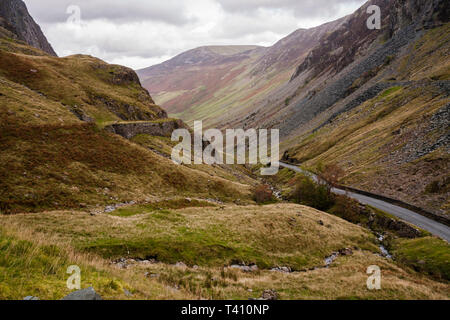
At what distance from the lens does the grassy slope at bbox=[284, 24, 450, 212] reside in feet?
199

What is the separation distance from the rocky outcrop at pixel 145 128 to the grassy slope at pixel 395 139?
47.5 meters

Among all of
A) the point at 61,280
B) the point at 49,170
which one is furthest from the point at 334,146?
the point at 61,280

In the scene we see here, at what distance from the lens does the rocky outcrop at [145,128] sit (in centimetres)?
6203

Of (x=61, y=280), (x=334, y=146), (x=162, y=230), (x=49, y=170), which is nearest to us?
(x=61, y=280)

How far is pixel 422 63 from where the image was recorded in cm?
12506

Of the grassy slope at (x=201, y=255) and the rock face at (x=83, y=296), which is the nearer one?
the rock face at (x=83, y=296)

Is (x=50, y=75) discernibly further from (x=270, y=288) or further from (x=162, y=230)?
(x=270, y=288)

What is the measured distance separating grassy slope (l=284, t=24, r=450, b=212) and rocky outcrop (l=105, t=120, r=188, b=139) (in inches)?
1869

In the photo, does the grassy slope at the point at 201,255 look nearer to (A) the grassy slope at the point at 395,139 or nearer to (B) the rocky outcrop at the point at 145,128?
(A) the grassy slope at the point at 395,139

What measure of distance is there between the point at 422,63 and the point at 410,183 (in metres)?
98.6

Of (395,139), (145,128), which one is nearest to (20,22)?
(145,128)
